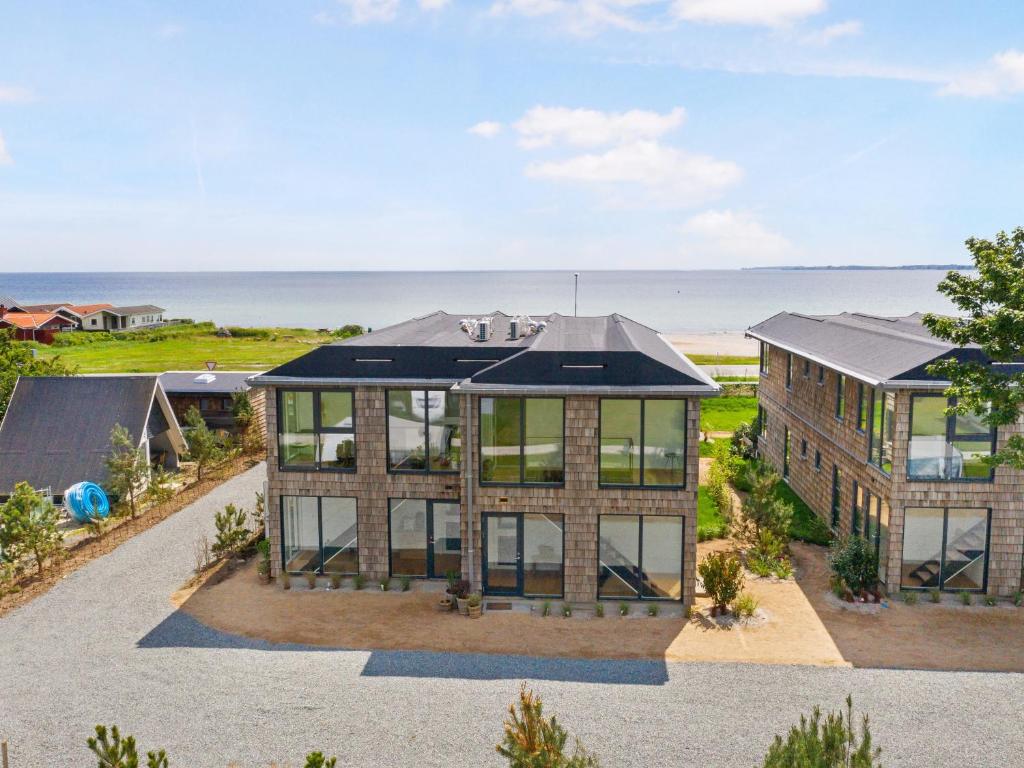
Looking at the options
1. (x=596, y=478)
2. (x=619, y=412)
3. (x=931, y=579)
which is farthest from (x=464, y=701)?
(x=931, y=579)

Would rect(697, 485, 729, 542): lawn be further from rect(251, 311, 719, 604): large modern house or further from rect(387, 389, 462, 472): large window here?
rect(387, 389, 462, 472): large window

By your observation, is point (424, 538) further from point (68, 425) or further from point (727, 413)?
point (727, 413)

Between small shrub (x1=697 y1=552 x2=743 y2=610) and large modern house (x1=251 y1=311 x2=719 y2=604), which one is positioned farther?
large modern house (x1=251 y1=311 x2=719 y2=604)

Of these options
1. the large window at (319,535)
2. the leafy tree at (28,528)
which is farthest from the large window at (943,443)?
the leafy tree at (28,528)

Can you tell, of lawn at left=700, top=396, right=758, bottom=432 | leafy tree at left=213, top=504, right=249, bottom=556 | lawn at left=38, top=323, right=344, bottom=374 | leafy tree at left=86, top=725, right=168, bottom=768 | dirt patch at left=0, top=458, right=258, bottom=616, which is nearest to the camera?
leafy tree at left=86, top=725, right=168, bottom=768

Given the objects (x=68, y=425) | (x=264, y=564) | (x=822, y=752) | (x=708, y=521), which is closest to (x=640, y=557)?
(x=708, y=521)

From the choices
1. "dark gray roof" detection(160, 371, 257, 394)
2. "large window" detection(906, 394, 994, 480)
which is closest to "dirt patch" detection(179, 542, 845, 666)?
"large window" detection(906, 394, 994, 480)

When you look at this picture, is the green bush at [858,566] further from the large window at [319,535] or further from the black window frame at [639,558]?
the large window at [319,535]
